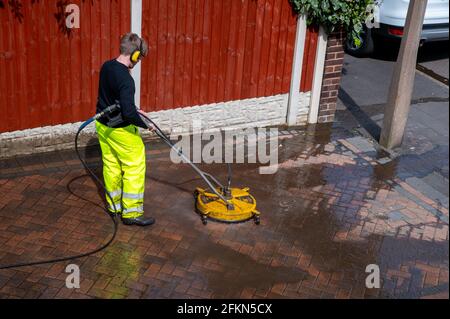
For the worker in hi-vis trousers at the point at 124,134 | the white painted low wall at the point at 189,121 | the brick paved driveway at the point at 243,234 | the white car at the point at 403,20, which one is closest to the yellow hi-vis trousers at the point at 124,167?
the worker in hi-vis trousers at the point at 124,134

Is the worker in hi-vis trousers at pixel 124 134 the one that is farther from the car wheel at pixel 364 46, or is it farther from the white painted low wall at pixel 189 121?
the car wheel at pixel 364 46

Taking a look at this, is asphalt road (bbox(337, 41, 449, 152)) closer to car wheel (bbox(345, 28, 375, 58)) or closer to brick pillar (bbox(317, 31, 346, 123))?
car wheel (bbox(345, 28, 375, 58))

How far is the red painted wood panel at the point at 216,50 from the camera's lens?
334 inches

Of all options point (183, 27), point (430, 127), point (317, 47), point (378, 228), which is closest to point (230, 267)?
point (378, 228)

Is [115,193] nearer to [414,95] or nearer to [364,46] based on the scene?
[414,95]

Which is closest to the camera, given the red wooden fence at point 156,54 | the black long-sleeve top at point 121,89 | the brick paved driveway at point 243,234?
the brick paved driveway at point 243,234

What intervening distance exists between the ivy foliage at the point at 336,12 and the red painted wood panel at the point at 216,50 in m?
0.19

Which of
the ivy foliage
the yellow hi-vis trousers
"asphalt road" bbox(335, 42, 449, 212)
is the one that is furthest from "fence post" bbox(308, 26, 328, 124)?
the yellow hi-vis trousers

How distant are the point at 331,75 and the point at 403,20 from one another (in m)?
2.90

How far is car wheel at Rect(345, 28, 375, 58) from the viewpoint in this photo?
487 inches

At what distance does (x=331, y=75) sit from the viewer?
381 inches

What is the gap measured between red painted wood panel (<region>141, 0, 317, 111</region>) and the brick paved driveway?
89 cm

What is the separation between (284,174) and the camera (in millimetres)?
8352

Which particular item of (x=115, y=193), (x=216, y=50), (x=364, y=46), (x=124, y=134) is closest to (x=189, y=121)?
(x=216, y=50)
